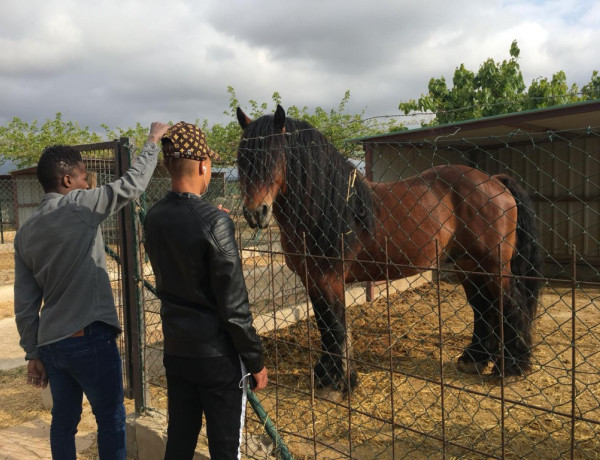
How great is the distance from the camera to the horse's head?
9.36 feet

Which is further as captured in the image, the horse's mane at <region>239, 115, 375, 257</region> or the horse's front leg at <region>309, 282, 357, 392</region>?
the horse's front leg at <region>309, 282, 357, 392</region>

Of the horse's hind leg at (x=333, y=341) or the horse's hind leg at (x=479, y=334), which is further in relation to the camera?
the horse's hind leg at (x=479, y=334)

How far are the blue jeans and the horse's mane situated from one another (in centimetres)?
144

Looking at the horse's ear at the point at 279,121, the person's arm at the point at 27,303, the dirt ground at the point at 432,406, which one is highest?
the horse's ear at the point at 279,121

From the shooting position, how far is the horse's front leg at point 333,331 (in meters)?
3.34

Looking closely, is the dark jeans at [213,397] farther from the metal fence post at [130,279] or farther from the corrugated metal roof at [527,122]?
the corrugated metal roof at [527,122]

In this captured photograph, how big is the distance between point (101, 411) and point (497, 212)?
355cm

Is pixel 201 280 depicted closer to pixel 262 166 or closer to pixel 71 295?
pixel 71 295

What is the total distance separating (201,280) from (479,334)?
3.67 meters

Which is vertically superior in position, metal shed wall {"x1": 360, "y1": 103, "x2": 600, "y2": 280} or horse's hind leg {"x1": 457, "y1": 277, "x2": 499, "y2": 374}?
metal shed wall {"x1": 360, "y1": 103, "x2": 600, "y2": 280}

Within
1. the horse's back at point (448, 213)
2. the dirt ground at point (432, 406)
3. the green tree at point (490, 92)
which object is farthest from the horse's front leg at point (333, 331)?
the green tree at point (490, 92)

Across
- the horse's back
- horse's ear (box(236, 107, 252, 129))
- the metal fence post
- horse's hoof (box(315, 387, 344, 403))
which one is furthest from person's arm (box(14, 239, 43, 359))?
the horse's back

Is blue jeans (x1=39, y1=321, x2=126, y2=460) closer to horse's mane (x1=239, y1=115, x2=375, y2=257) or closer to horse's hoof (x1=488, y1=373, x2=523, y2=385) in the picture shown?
horse's mane (x1=239, y1=115, x2=375, y2=257)

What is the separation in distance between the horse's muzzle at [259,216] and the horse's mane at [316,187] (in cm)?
33
